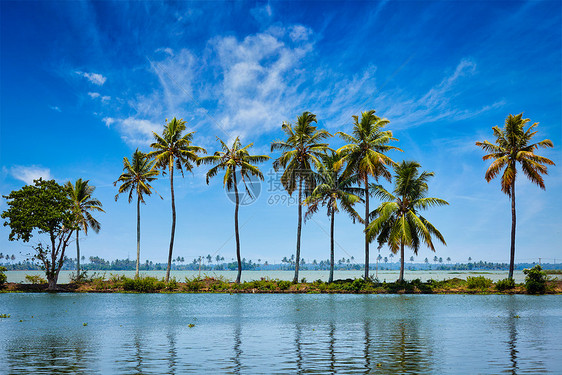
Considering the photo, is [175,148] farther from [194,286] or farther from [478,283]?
[478,283]

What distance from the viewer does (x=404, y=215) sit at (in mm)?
52094

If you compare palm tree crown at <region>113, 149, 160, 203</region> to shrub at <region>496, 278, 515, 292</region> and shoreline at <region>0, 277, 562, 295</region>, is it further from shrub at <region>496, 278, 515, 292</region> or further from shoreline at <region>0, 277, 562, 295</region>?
shrub at <region>496, 278, 515, 292</region>

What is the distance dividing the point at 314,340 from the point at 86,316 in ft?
62.3

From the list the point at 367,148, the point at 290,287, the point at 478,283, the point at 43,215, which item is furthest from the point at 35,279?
the point at 478,283

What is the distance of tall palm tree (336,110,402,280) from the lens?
179 ft

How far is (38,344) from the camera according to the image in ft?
63.7

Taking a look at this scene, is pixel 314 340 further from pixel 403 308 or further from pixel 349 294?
pixel 349 294

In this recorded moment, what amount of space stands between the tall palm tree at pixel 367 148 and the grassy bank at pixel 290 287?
13.6 ft

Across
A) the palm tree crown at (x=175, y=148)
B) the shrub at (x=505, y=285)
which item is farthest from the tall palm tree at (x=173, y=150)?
the shrub at (x=505, y=285)

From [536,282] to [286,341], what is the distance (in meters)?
40.7

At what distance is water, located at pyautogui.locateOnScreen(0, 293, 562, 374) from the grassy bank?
743 inches

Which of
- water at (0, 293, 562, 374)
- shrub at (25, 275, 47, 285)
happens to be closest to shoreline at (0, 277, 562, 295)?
shrub at (25, 275, 47, 285)

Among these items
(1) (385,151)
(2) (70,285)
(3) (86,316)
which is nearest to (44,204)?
(2) (70,285)

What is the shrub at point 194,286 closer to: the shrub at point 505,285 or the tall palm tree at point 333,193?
the tall palm tree at point 333,193
